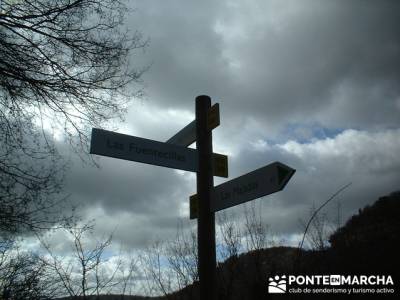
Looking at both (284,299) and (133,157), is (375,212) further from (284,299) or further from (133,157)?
(133,157)

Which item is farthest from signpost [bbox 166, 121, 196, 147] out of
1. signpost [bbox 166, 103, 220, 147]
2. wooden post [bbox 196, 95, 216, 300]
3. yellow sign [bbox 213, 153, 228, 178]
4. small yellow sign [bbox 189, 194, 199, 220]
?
small yellow sign [bbox 189, 194, 199, 220]

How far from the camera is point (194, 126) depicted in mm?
3844

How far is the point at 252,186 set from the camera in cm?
303

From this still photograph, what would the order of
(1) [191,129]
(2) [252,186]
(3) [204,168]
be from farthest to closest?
(1) [191,129] → (3) [204,168] → (2) [252,186]

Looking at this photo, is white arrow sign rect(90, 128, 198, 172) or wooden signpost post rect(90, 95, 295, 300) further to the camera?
white arrow sign rect(90, 128, 198, 172)

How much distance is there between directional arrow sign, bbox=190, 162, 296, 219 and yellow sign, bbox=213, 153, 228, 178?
213mm

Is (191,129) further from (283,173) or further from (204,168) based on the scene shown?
(283,173)

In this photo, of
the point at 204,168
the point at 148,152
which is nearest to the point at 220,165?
the point at 204,168

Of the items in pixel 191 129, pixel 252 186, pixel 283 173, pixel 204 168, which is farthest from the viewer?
pixel 191 129

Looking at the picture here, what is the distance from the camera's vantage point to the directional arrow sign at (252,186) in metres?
2.79

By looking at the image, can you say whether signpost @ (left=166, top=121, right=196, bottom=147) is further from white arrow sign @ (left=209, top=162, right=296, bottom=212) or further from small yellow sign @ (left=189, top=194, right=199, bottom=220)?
white arrow sign @ (left=209, top=162, right=296, bottom=212)

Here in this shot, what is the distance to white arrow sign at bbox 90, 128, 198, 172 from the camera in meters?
3.27

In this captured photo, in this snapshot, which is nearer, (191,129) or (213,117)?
(213,117)

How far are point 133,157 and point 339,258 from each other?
48.6 ft
